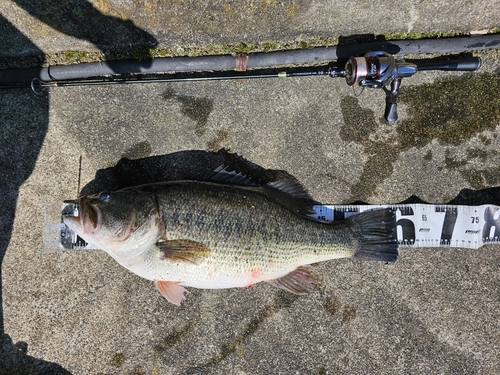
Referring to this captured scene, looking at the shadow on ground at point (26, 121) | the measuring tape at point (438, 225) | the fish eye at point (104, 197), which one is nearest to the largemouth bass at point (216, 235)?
the fish eye at point (104, 197)

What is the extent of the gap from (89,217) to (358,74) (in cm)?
244

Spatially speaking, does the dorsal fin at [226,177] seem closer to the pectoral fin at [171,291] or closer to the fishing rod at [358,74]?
the fishing rod at [358,74]

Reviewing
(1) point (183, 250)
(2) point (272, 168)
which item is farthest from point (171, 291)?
(2) point (272, 168)

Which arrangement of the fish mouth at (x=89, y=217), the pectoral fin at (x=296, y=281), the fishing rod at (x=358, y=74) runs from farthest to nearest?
the pectoral fin at (x=296, y=281) < the fishing rod at (x=358, y=74) < the fish mouth at (x=89, y=217)

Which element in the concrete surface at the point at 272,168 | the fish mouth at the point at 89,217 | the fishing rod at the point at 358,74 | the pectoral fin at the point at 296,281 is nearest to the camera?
the fish mouth at the point at 89,217

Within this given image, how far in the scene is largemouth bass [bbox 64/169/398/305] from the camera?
2.55 m

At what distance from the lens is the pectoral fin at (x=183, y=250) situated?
8.38 feet

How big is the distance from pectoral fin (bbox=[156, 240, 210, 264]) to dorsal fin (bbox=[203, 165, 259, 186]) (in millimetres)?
625

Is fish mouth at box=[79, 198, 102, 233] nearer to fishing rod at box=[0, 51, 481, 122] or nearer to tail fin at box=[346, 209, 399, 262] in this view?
fishing rod at box=[0, 51, 481, 122]

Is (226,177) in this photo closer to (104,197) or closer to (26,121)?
(104,197)

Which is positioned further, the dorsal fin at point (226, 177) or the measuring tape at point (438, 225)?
the measuring tape at point (438, 225)

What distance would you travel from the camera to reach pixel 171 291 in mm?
2795

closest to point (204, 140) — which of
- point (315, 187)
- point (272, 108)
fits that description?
point (272, 108)

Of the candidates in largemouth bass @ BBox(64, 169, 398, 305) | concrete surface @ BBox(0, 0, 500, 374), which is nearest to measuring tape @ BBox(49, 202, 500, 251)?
concrete surface @ BBox(0, 0, 500, 374)
